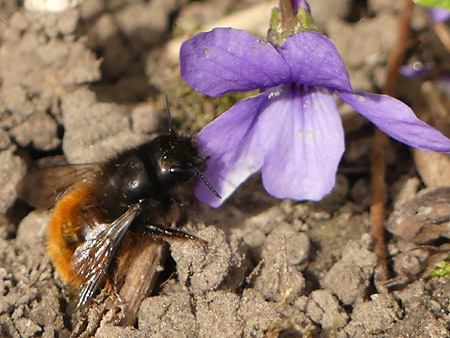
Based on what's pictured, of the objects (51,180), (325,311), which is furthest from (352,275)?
(51,180)

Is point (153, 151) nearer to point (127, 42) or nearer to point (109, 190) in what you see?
point (109, 190)

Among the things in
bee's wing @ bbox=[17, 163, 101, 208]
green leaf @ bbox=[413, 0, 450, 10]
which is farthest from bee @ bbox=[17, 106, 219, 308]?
green leaf @ bbox=[413, 0, 450, 10]

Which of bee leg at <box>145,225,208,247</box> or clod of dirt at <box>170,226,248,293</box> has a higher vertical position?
bee leg at <box>145,225,208,247</box>

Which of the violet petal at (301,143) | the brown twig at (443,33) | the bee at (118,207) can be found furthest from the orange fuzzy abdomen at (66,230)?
the brown twig at (443,33)

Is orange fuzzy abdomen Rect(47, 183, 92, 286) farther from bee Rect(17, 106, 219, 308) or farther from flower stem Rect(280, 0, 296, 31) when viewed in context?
flower stem Rect(280, 0, 296, 31)

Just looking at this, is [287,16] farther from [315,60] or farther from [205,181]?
[205,181]

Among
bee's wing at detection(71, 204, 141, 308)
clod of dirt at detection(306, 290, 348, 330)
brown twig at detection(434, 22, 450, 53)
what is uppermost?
bee's wing at detection(71, 204, 141, 308)

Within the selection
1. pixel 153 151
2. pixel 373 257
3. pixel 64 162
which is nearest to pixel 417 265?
pixel 373 257
